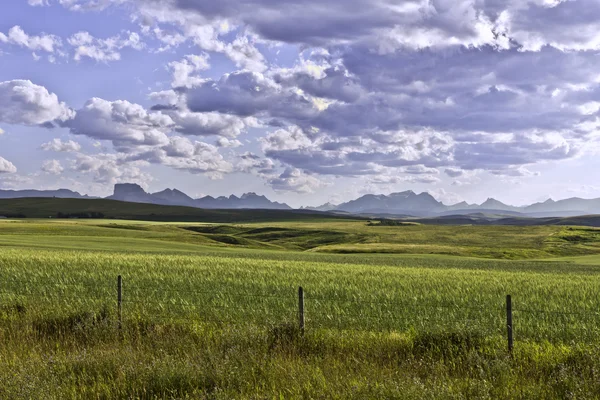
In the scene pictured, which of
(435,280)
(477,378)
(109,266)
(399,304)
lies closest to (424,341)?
(477,378)


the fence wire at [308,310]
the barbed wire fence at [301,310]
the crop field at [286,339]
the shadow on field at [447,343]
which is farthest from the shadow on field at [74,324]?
the shadow on field at [447,343]

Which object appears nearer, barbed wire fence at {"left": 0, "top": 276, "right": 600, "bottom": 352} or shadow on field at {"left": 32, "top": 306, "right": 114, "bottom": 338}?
shadow on field at {"left": 32, "top": 306, "right": 114, "bottom": 338}

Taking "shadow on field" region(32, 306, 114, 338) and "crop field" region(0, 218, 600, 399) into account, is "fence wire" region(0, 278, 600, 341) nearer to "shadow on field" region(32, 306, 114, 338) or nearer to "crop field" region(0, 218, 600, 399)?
"crop field" region(0, 218, 600, 399)

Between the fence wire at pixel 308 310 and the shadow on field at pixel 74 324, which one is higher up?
the shadow on field at pixel 74 324

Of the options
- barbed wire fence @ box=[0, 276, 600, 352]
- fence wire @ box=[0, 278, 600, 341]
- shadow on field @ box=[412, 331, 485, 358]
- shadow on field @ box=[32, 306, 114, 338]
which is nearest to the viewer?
shadow on field @ box=[412, 331, 485, 358]

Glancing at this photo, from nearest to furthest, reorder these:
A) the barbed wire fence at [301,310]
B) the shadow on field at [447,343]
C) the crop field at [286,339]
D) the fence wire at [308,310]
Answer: the crop field at [286,339], the shadow on field at [447,343], the barbed wire fence at [301,310], the fence wire at [308,310]

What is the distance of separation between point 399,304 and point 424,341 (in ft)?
23.3

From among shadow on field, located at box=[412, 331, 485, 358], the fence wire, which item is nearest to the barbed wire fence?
the fence wire

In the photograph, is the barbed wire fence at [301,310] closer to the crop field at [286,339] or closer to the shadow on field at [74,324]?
the crop field at [286,339]

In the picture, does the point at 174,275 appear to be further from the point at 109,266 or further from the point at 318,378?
the point at 318,378

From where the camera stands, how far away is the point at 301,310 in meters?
12.5

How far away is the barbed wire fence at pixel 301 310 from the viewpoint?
14.5 metres

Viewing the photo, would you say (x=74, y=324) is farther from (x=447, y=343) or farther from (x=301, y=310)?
(x=447, y=343)

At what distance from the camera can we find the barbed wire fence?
571 inches
